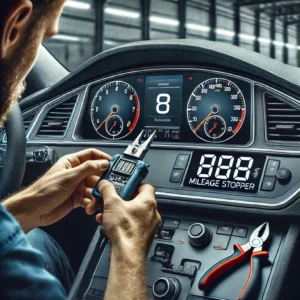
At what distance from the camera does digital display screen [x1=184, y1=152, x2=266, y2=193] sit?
2.03 metres

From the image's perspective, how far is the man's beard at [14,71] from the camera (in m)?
0.87

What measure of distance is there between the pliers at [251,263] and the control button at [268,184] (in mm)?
113

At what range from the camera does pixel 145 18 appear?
310 cm

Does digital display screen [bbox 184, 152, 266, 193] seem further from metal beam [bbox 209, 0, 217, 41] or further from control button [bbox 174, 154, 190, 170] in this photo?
metal beam [bbox 209, 0, 217, 41]

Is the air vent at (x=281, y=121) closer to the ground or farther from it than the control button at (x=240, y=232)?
farther from it

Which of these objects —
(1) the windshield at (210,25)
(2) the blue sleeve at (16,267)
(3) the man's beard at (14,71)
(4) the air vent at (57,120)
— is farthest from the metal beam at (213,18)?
(2) the blue sleeve at (16,267)

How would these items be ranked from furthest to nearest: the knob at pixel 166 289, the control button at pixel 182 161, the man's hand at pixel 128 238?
the control button at pixel 182 161 → the knob at pixel 166 289 → the man's hand at pixel 128 238

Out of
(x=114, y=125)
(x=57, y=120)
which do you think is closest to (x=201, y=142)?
(x=114, y=125)

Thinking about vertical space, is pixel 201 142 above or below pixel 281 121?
below

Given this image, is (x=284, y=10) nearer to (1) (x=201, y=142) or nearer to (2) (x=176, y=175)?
(1) (x=201, y=142)

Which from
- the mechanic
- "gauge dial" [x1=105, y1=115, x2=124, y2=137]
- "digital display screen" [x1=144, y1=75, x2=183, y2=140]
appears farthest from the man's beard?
"gauge dial" [x1=105, y1=115, x2=124, y2=137]

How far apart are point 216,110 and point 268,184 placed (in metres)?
0.38

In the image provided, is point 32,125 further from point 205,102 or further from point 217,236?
point 217,236

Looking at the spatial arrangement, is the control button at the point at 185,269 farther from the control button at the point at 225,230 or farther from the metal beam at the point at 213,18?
the metal beam at the point at 213,18
